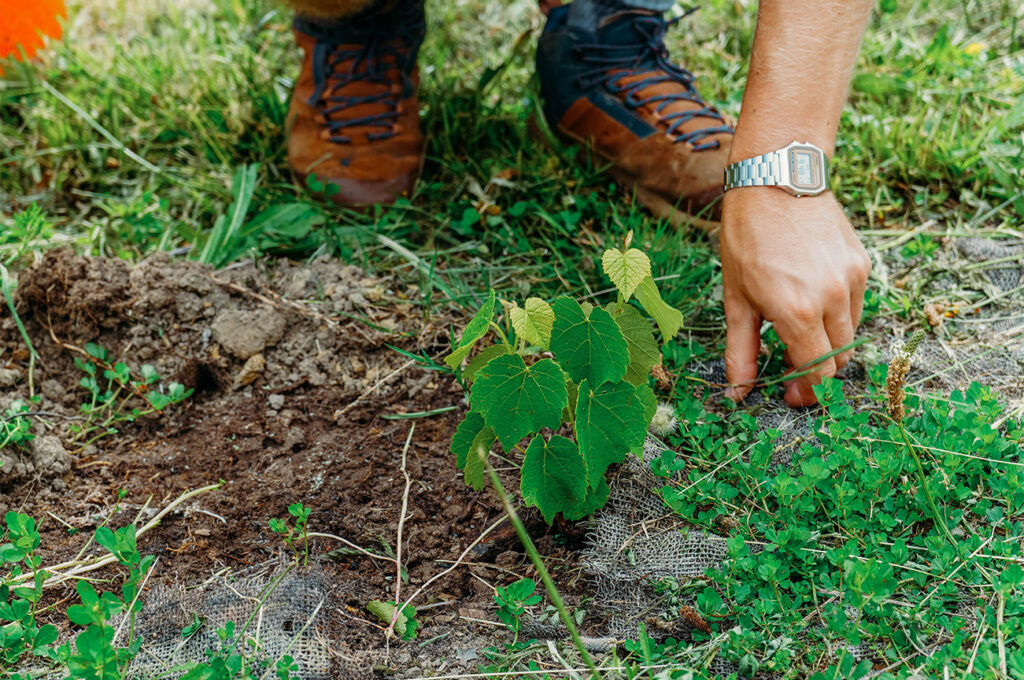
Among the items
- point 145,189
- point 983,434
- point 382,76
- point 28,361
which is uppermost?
point 382,76

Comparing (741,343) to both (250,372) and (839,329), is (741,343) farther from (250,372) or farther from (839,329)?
(250,372)

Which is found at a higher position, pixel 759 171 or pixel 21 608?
pixel 759 171

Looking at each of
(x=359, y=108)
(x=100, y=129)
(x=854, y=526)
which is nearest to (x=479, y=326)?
(x=854, y=526)

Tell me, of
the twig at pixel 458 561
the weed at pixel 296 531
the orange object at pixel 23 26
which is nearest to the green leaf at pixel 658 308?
the twig at pixel 458 561

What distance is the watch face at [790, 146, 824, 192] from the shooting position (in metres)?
1.49

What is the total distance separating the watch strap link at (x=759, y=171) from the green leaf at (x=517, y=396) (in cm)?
65

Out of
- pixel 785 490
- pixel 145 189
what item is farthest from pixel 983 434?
pixel 145 189

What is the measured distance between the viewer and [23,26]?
3012mm

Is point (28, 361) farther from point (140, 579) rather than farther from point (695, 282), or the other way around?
point (695, 282)

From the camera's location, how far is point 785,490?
131 cm

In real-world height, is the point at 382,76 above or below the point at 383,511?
above

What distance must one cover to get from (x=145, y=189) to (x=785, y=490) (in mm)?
2166

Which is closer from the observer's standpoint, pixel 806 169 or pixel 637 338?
pixel 637 338

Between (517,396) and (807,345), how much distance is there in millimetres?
624
